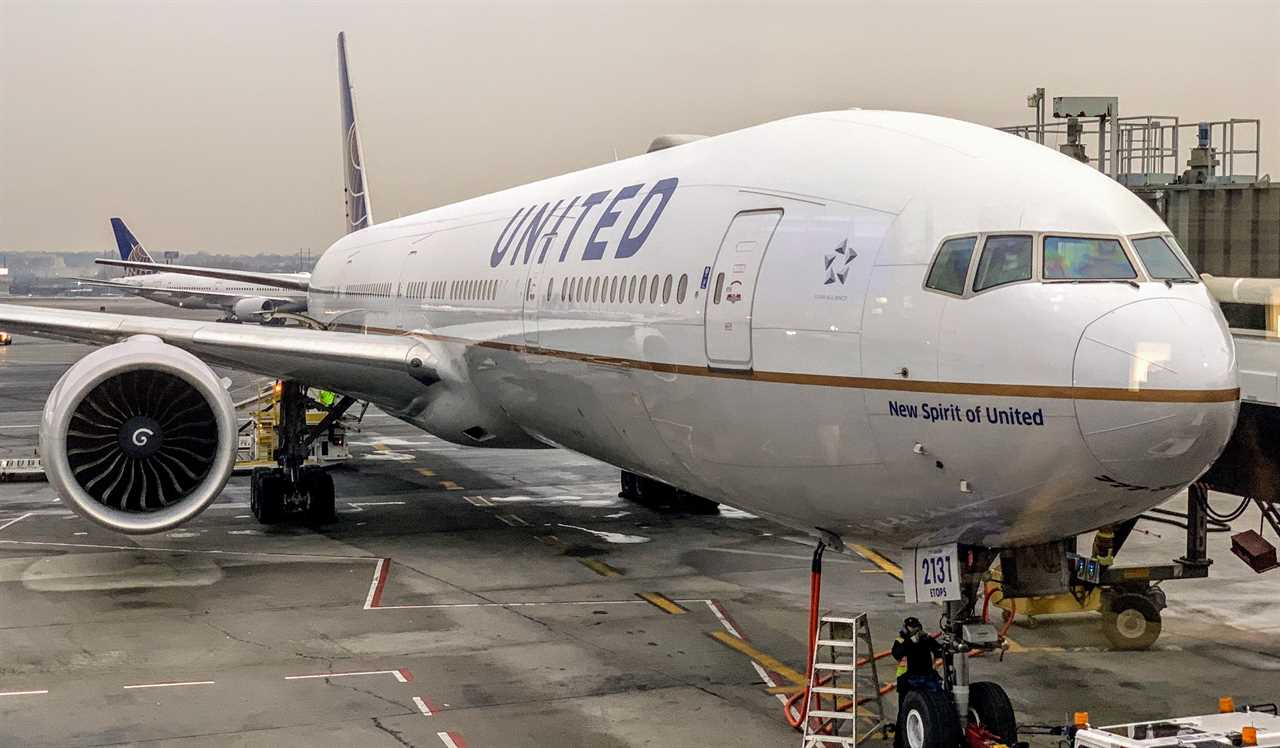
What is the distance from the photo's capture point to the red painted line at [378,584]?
1359cm

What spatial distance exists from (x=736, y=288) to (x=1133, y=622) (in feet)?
17.3

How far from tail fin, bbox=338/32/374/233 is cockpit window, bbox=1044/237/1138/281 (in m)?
24.3

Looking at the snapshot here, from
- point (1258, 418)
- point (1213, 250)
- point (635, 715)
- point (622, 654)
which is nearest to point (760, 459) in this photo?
point (635, 715)

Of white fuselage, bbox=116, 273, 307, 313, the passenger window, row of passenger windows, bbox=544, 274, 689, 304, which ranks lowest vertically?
→ white fuselage, bbox=116, 273, 307, 313

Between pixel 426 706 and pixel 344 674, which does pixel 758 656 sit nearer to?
pixel 426 706

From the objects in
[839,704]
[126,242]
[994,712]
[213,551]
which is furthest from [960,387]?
[126,242]

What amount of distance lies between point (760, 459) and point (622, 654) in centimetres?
310

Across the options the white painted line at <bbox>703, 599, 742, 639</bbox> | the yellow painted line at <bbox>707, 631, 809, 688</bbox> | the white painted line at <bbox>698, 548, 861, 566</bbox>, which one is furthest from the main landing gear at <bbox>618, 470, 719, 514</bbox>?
the yellow painted line at <bbox>707, 631, 809, 688</bbox>

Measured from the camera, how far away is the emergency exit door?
9180 millimetres

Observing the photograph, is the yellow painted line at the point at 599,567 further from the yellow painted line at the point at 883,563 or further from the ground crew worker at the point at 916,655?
the ground crew worker at the point at 916,655

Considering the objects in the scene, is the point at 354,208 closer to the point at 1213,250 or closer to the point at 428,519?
the point at 428,519

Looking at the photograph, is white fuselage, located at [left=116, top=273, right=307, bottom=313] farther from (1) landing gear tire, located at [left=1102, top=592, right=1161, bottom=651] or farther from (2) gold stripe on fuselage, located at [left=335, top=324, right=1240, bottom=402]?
(2) gold stripe on fuselage, located at [left=335, top=324, right=1240, bottom=402]

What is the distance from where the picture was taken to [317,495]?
18453mm

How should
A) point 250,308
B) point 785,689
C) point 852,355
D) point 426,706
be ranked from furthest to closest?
1. point 250,308
2. point 785,689
3. point 426,706
4. point 852,355
